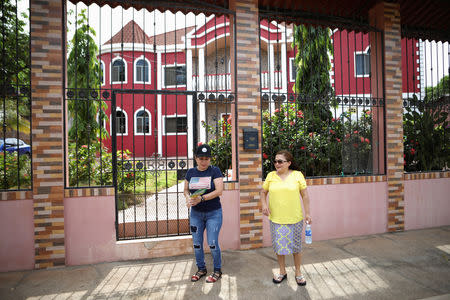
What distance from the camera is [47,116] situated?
3943 mm

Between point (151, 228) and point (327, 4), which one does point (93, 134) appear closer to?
point (151, 228)

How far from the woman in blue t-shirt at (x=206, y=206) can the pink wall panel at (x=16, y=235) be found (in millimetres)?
2263

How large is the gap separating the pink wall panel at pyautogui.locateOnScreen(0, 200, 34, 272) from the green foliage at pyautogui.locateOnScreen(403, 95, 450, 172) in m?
6.91

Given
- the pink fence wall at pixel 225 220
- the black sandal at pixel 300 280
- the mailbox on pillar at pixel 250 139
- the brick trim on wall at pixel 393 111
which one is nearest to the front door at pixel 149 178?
the pink fence wall at pixel 225 220

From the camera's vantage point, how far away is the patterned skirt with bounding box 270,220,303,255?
327 centimetres

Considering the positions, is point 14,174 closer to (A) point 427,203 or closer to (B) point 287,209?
(B) point 287,209

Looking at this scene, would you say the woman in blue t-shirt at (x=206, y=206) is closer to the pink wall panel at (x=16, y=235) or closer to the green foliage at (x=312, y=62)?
the pink wall panel at (x=16, y=235)

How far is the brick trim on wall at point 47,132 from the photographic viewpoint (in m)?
3.90

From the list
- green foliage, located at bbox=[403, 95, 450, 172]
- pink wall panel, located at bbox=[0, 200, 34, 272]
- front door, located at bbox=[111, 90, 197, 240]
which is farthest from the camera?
green foliage, located at bbox=[403, 95, 450, 172]

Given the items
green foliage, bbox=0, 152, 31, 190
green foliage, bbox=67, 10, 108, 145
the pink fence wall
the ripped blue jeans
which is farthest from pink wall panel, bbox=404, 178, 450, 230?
green foliage, bbox=67, 10, 108, 145

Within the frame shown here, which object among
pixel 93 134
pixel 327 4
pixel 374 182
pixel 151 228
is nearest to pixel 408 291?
pixel 374 182

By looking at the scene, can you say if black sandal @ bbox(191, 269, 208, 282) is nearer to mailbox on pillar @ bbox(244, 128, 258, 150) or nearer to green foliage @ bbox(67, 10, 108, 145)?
mailbox on pillar @ bbox(244, 128, 258, 150)

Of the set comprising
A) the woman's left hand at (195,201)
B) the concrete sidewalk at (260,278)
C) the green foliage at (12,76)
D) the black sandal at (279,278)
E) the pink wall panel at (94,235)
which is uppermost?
the green foliage at (12,76)

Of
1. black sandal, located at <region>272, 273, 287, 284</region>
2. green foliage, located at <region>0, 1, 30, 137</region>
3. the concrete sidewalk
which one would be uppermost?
green foliage, located at <region>0, 1, 30, 137</region>
